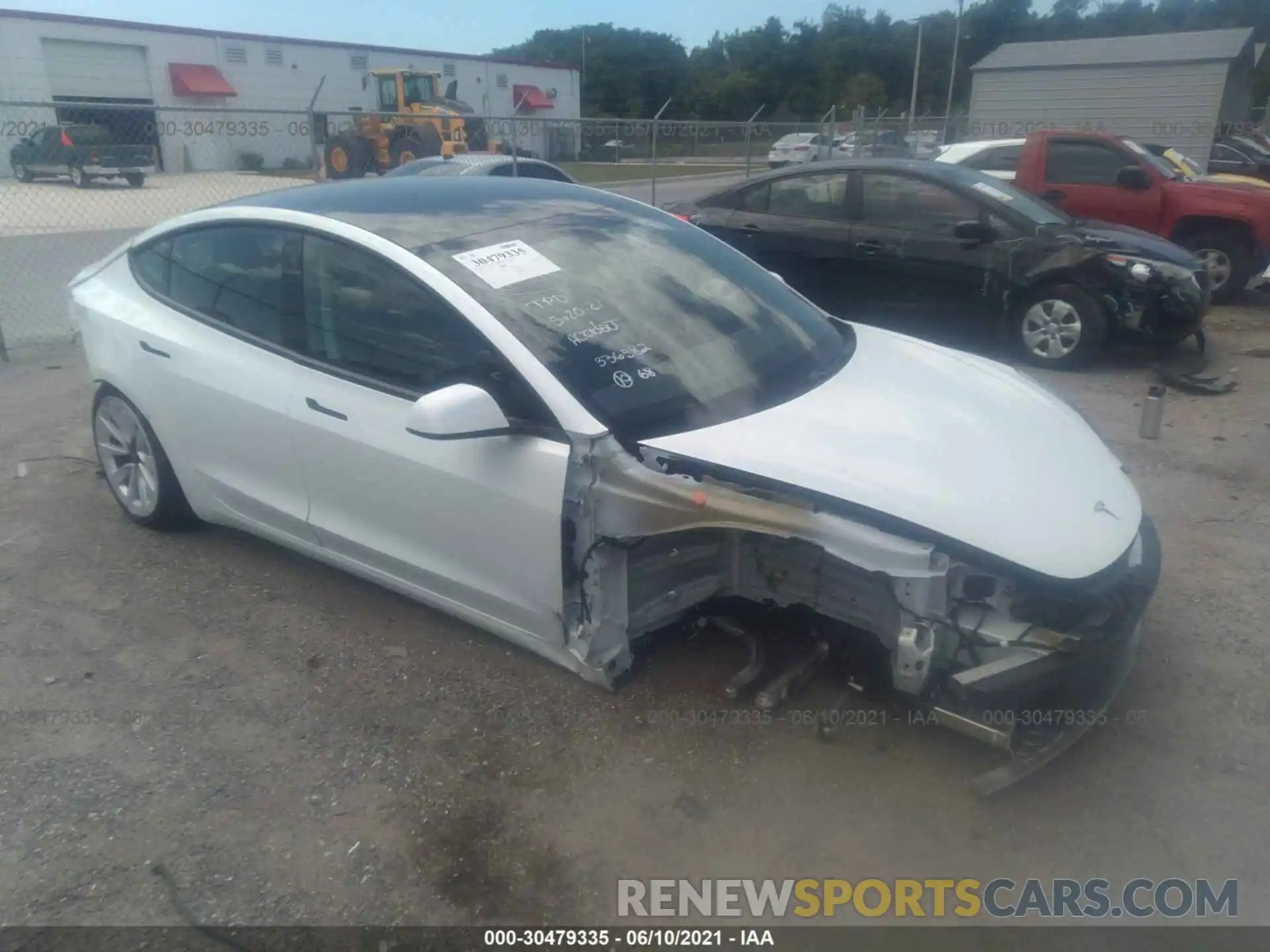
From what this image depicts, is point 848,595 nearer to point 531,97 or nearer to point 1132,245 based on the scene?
point 1132,245

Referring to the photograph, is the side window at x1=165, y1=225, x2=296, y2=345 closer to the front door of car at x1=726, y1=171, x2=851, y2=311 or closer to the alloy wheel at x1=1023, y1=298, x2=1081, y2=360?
the front door of car at x1=726, y1=171, x2=851, y2=311

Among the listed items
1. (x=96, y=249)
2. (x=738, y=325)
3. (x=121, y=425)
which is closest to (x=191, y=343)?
(x=121, y=425)

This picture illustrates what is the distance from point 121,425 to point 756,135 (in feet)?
52.2

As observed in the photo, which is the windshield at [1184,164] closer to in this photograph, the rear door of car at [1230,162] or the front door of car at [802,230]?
the front door of car at [802,230]

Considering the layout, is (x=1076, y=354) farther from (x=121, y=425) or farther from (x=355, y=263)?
(x=121, y=425)

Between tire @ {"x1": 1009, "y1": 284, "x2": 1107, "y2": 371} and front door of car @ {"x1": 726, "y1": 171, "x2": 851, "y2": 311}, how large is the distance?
143 cm

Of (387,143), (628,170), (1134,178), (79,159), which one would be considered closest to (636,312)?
(1134,178)

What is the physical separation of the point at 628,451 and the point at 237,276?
78.0 inches

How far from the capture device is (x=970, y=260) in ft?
23.5

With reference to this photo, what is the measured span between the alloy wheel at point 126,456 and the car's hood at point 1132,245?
6292 mm

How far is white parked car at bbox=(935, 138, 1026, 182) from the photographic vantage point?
10484 millimetres

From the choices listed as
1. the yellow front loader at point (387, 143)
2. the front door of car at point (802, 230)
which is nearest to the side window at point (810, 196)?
the front door of car at point (802, 230)

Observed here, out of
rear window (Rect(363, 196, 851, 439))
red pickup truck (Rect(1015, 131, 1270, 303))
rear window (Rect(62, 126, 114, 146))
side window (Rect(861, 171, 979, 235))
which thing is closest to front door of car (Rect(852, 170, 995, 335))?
side window (Rect(861, 171, 979, 235))

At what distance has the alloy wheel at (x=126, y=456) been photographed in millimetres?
4371
